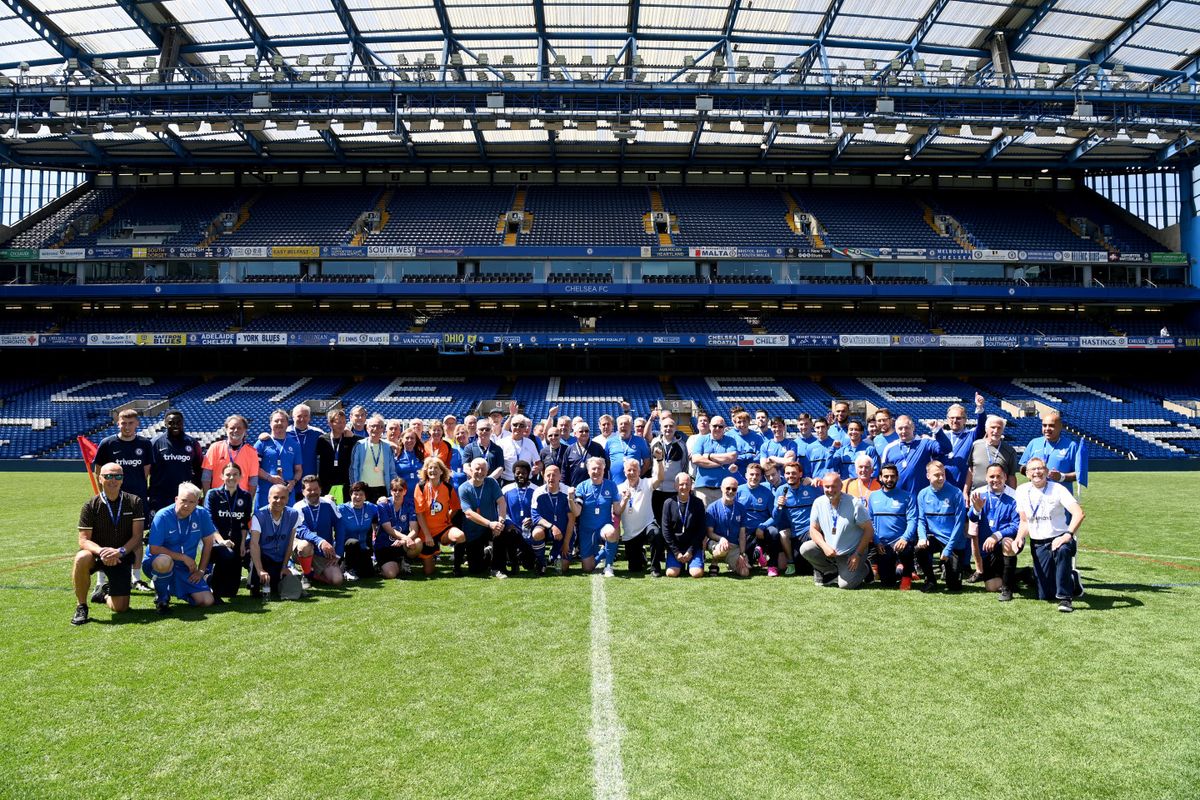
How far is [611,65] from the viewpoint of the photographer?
26.3m

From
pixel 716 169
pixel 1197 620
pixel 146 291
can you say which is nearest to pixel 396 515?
pixel 1197 620

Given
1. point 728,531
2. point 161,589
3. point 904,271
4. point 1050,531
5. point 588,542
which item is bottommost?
point 161,589

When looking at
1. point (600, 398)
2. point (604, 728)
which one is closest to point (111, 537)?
point (604, 728)

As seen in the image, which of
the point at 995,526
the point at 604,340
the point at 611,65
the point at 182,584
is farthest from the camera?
the point at 604,340

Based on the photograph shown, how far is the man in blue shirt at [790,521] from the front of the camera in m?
9.02

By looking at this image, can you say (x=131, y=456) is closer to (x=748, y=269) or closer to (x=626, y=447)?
(x=626, y=447)

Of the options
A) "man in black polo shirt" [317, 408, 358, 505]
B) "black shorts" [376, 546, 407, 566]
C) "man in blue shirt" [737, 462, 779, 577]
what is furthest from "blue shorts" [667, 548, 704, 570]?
"man in black polo shirt" [317, 408, 358, 505]

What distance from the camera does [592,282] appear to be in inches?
1473

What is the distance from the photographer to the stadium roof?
26531 mm

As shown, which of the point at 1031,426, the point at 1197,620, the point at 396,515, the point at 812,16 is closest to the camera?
the point at 1197,620

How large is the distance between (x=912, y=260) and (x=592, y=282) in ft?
53.3

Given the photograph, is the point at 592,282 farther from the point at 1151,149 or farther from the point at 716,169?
the point at 1151,149

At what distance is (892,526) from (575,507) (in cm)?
367

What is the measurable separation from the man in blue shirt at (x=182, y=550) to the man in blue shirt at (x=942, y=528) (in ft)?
24.2
